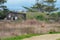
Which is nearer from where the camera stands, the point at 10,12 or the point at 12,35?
the point at 12,35

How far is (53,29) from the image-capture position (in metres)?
23.8

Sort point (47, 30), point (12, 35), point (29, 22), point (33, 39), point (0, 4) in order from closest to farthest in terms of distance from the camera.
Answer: point (33, 39) < point (12, 35) < point (47, 30) < point (29, 22) < point (0, 4)

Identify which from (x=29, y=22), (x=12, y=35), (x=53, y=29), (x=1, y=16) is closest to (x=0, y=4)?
(x=1, y=16)

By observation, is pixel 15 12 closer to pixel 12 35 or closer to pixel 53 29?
pixel 53 29

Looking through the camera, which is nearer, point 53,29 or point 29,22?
point 53,29

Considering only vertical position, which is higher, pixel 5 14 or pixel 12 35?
pixel 12 35

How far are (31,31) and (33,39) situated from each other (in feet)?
13.9

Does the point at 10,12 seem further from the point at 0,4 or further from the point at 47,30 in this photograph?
the point at 47,30

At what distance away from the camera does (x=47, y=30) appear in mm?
23109

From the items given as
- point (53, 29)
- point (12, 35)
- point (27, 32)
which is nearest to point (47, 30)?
point (53, 29)

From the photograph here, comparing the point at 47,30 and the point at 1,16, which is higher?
the point at 47,30

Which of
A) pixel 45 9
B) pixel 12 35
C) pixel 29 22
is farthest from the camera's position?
pixel 45 9

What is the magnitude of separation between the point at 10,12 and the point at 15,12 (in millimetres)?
2495

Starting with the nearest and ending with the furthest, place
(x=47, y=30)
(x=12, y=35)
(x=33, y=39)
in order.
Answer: (x=33, y=39), (x=12, y=35), (x=47, y=30)
